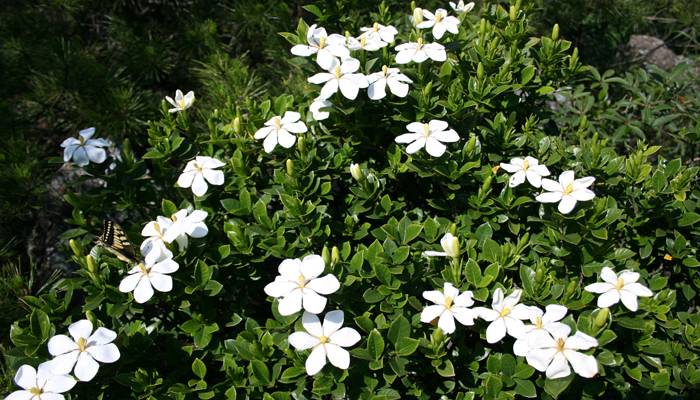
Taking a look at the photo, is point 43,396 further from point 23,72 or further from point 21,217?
point 23,72

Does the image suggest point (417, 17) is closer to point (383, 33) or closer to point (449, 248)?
point (383, 33)

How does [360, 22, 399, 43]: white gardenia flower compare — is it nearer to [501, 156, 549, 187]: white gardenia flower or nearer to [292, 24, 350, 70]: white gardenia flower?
[292, 24, 350, 70]: white gardenia flower

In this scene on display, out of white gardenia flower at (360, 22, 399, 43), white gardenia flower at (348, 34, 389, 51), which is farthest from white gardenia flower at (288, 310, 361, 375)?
white gardenia flower at (360, 22, 399, 43)

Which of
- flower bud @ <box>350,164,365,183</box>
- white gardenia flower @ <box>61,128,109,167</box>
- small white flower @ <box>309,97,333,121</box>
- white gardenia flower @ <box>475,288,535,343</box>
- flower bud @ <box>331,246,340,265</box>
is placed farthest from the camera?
white gardenia flower @ <box>61,128,109,167</box>

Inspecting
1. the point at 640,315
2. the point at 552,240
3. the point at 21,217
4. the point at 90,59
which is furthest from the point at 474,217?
the point at 90,59

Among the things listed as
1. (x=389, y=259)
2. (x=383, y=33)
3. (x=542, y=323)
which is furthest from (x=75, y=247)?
(x=542, y=323)

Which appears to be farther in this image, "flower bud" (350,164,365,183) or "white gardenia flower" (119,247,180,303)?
"flower bud" (350,164,365,183)
